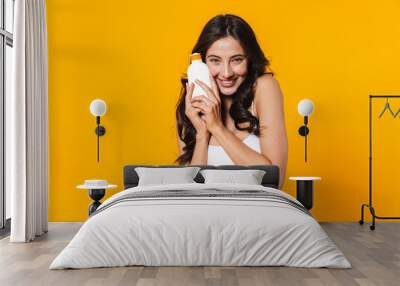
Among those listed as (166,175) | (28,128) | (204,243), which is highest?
(28,128)

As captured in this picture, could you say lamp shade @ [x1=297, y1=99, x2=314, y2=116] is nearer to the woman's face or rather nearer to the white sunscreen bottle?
the woman's face

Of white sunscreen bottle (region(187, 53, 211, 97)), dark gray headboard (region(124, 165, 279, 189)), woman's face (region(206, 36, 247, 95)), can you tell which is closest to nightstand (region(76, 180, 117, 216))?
dark gray headboard (region(124, 165, 279, 189))

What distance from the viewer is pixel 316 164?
7.30m

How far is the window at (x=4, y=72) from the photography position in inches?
259

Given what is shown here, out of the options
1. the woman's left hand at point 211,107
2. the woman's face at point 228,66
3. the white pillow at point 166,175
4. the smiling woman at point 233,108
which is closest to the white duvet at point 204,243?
the white pillow at point 166,175

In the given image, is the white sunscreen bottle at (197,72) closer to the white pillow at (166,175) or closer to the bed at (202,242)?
the white pillow at (166,175)

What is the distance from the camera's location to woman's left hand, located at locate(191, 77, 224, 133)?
706cm

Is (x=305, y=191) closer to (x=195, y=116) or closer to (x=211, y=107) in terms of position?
(x=211, y=107)

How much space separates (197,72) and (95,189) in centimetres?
197

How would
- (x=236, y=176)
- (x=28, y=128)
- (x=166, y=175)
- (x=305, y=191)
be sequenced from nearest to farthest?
(x=28, y=128) < (x=236, y=176) < (x=166, y=175) < (x=305, y=191)

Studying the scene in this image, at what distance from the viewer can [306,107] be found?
6996 mm

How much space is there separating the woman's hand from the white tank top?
0.70ft

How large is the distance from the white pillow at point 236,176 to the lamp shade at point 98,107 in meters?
1.61

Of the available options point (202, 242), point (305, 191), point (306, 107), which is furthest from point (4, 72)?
point (305, 191)
